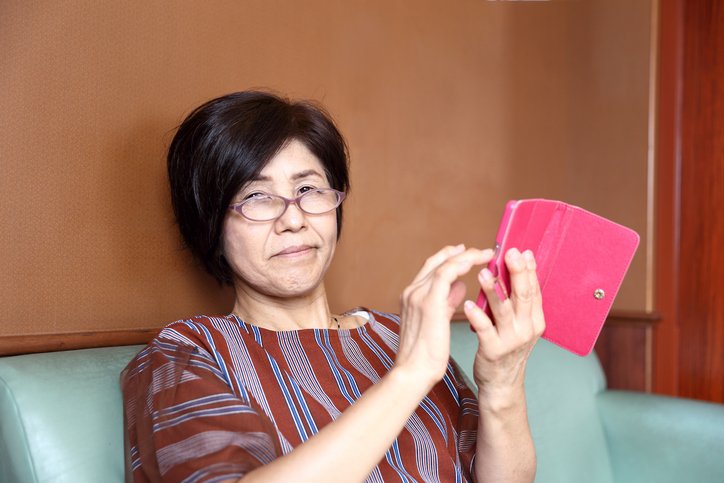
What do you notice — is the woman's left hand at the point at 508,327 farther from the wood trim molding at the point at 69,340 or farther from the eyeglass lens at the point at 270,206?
the wood trim molding at the point at 69,340

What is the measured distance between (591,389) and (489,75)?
102cm

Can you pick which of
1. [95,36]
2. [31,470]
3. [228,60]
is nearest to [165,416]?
[31,470]

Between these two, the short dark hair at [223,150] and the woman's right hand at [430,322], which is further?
the short dark hair at [223,150]

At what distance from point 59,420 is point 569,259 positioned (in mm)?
775

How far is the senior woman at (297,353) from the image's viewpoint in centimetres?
89

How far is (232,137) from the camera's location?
3.92ft

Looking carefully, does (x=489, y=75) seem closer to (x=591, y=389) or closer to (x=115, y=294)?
(x=591, y=389)

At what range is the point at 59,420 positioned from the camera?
1009mm

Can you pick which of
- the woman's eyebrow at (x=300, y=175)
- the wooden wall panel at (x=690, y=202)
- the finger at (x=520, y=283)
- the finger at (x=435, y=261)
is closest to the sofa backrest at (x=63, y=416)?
the woman's eyebrow at (x=300, y=175)

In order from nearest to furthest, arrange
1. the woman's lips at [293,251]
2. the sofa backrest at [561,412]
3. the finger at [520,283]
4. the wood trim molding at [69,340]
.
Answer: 1. the finger at [520,283]
2. the wood trim molding at [69,340]
3. the woman's lips at [293,251]
4. the sofa backrest at [561,412]

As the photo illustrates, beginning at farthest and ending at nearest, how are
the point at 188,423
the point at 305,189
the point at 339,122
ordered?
the point at 339,122
the point at 305,189
the point at 188,423

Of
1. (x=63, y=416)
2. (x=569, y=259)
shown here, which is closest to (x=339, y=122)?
(x=569, y=259)

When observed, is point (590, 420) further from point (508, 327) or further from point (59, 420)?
point (59, 420)

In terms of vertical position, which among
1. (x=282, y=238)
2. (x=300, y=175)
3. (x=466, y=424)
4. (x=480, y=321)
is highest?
(x=300, y=175)
